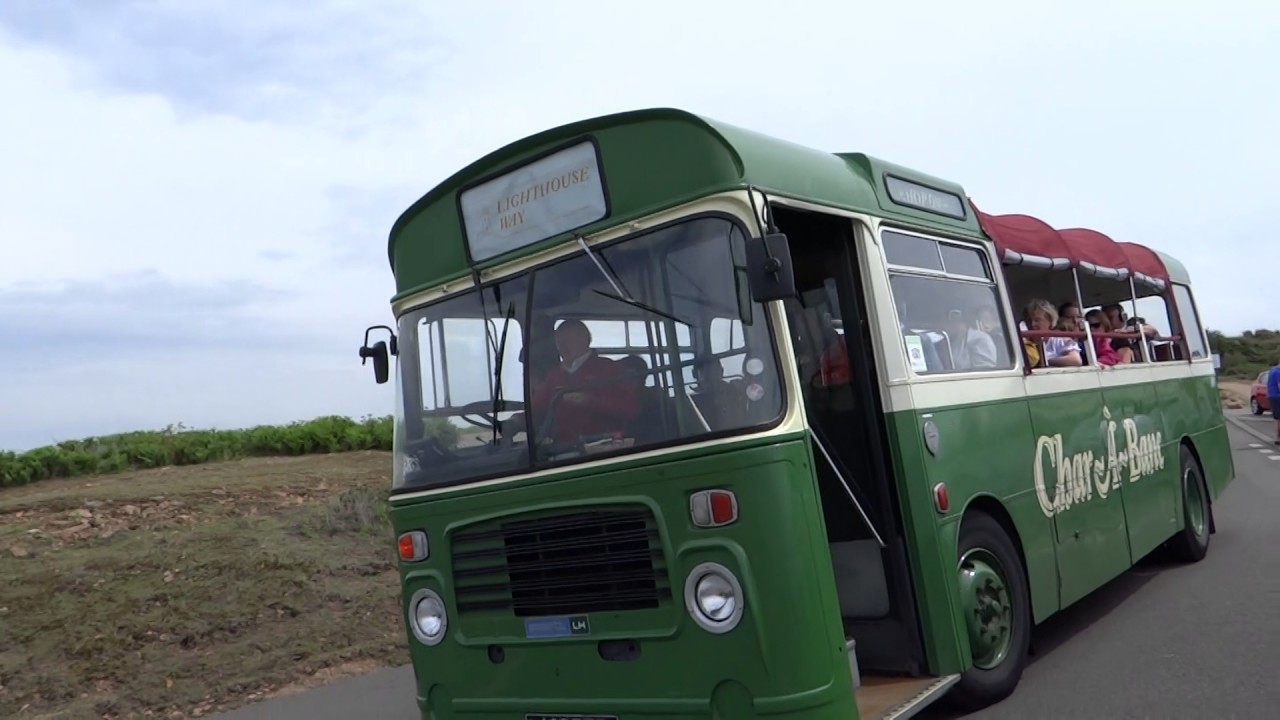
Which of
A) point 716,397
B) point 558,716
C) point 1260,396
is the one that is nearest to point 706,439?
point 716,397

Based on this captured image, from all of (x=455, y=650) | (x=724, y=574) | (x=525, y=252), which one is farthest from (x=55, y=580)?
(x=724, y=574)

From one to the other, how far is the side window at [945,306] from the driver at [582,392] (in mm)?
1653

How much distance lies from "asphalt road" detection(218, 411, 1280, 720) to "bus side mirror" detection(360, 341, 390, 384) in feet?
8.16

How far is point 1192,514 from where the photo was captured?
10.2 m

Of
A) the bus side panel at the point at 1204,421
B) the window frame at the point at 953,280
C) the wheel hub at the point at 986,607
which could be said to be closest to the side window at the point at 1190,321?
the bus side panel at the point at 1204,421

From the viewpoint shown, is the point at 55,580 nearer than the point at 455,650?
No

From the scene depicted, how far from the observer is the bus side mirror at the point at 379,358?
6488mm

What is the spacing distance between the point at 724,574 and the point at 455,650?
1559mm

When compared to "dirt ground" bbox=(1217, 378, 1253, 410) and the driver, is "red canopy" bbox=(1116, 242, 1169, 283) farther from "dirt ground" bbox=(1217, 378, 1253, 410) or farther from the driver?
"dirt ground" bbox=(1217, 378, 1253, 410)

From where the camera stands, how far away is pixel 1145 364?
9422 millimetres

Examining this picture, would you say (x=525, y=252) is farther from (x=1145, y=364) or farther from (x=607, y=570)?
(x=1145, y=364)

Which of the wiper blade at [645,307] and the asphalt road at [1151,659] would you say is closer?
the wiper blade at [645,307]

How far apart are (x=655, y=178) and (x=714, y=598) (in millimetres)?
1819

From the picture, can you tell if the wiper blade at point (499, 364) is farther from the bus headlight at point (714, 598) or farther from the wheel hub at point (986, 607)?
the wheel hub at point (986, 607)
